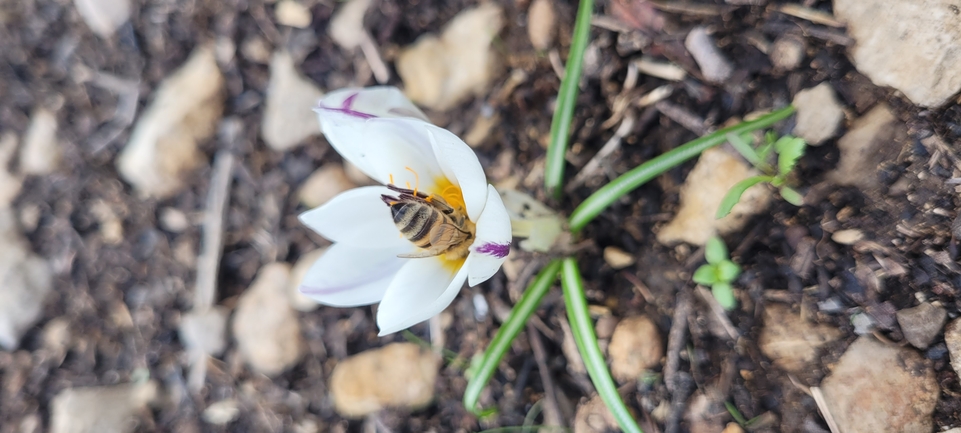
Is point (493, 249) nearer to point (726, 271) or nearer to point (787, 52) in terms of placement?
point (726, 271)

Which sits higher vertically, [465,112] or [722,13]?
[722,13]

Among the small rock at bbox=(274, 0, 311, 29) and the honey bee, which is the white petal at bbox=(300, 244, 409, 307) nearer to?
the honey bee

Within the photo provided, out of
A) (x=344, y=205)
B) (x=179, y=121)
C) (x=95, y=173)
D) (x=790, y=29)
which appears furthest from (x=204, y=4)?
(x=790, y=29)

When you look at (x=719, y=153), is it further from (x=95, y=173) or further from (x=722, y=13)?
(x=95, y=173)

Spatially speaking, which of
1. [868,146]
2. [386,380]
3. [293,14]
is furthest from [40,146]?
[868,146]

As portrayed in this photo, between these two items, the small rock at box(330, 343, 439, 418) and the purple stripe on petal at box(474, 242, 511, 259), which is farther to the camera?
the small rock at box(330, 343, 439, 418)

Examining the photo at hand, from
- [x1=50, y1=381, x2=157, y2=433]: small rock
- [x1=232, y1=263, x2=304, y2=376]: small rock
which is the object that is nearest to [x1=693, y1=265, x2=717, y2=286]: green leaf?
[x1=232, y1=263, x2=304, y2=376]: small rock
